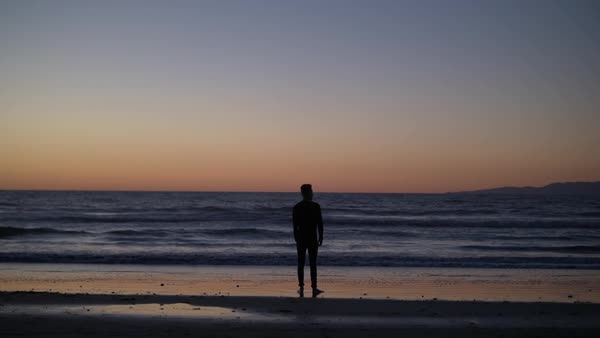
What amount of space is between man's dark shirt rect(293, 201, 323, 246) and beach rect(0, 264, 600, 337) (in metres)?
0.94

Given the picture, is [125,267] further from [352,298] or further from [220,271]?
[352,298]

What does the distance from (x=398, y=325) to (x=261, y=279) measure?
4.85 m

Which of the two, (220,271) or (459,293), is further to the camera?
(220,271)

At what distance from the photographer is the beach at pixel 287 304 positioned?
6371mm

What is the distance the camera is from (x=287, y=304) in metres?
7.94

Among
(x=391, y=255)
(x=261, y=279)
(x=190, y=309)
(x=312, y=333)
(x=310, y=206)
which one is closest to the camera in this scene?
(x=312, y=333)

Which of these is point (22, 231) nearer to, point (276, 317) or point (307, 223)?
point (307, 223)

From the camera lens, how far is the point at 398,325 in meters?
6.70

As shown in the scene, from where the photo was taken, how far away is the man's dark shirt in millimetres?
9016

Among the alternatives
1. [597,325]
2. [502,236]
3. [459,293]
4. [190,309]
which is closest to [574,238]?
[502,236]

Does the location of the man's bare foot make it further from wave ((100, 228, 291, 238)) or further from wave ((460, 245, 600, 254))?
wave ((100, 228, 291, 238))

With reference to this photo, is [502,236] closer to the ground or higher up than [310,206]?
closer to the ground

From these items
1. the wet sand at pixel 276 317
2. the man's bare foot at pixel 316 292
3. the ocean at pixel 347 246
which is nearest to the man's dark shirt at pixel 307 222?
the man's bare foot at pixel 316 292

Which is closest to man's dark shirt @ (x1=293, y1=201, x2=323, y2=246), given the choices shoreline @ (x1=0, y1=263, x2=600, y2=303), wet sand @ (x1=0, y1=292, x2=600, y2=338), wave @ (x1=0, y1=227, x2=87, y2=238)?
shoreline @ (x1=0, y1=263, x2=600, y2=303)
